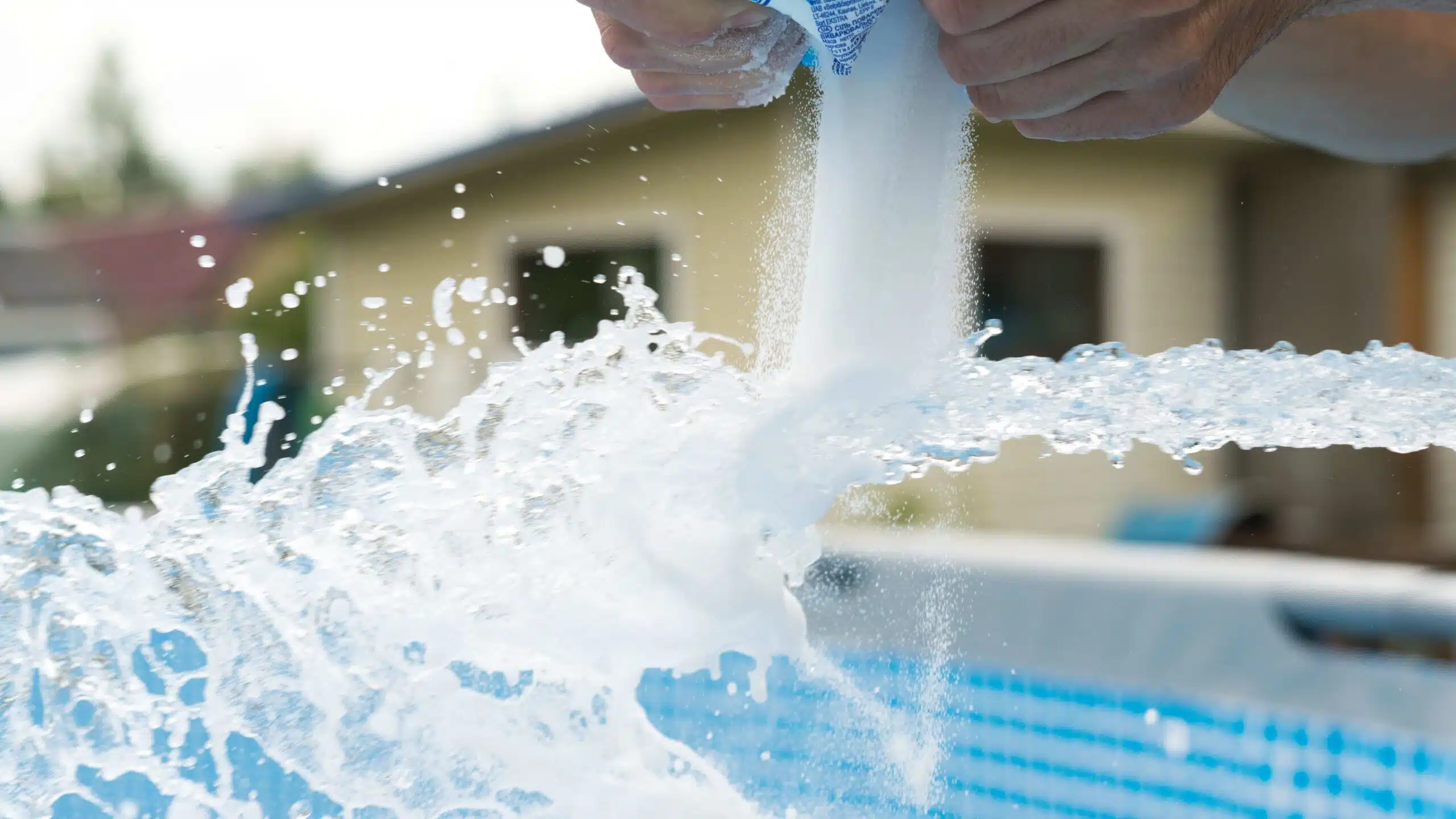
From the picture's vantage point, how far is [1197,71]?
0.85 meters

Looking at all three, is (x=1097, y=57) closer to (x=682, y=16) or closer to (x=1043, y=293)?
(x=682, y=16)

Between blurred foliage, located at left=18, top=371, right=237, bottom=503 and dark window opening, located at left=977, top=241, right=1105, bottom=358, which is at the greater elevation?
dark window opening, located at left=977, top=241, right=1105, bottom=358

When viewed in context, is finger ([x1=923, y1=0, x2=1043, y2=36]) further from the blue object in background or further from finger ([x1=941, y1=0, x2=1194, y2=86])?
the blue object in background

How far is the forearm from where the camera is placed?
1324mm

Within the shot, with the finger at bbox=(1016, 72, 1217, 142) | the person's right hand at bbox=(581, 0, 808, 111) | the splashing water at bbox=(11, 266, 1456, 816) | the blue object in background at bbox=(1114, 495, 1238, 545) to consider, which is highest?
the person's right hand at bbox=(581, 0, 808, 111)

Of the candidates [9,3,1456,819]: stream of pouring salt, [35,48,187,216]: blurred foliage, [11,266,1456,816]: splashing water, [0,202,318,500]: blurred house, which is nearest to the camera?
[9,3,1456,819]: stream of pouring salt

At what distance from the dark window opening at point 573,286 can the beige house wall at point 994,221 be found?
0.53ft

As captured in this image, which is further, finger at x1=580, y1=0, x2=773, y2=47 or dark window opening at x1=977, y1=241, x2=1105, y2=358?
dark window opening at x1=977, y1=241, x2=1105, y2=358

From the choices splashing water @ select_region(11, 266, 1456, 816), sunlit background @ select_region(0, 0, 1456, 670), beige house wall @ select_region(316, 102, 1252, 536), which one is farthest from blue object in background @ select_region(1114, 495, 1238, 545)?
splashing water @ select_region(11, 266, 1456, 816)

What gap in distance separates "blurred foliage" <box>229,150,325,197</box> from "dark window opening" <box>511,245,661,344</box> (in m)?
2.00

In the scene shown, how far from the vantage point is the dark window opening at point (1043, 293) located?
228 inches

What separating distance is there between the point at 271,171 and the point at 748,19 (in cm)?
842

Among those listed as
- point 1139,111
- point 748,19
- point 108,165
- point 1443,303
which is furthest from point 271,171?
point 1139,111

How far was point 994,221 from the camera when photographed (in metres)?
5.74
